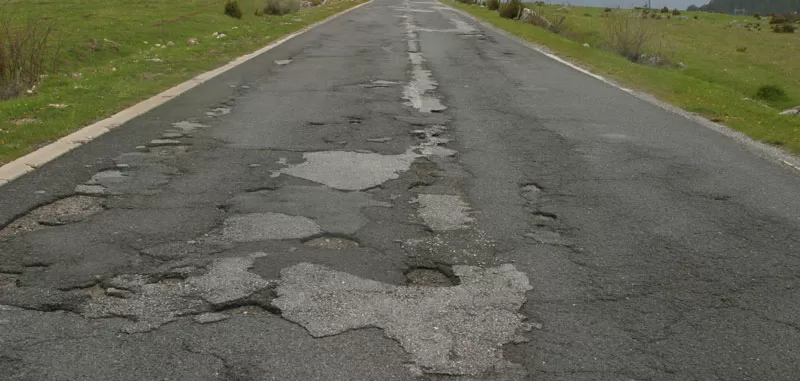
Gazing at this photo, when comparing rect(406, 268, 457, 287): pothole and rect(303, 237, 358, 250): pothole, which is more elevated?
rect(406, 268, 457, 287): pothole

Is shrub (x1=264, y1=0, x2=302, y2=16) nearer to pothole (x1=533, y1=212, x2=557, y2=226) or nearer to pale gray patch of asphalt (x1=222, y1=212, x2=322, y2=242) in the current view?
pale gray patch of asphalt (x1=222, y1=212, x2=322, y2=242)

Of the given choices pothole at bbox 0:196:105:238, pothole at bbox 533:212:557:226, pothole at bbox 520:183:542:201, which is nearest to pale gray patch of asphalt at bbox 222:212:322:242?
pothole at bbox 0:196:105:238

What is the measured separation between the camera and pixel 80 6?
2789cm

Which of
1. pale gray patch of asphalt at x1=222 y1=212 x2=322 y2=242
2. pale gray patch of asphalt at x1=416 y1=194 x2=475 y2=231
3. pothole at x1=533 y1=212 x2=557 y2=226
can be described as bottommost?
pale gray patch of asphalt at x1=222 y1=212 x2=322 y2=242

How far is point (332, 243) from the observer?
4.53 m

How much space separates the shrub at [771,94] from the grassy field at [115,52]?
1174cm

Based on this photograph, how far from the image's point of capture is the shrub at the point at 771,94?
1518cm

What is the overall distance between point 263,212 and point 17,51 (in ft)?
26.4

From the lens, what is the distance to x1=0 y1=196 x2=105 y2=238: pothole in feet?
15.1

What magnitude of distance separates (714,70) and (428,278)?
59.9 ft

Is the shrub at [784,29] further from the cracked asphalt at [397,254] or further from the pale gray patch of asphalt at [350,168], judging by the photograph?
the pale gray patch of asphalt at [350,168]

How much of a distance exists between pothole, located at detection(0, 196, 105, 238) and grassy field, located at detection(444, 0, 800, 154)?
7.33m

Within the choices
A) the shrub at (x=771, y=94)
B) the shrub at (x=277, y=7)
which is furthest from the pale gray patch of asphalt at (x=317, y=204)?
the shrub at (x=277, y=7)

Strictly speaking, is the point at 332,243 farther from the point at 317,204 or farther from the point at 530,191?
the point at 530,191
